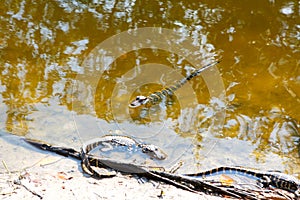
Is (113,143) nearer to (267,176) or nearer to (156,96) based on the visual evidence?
(156,96)

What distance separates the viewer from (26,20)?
22.9 ft

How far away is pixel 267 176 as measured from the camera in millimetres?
4090

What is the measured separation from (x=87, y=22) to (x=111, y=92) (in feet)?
7.67

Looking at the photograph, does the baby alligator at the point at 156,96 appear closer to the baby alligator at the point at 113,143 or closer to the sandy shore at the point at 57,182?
the baby alligator at the point at 113,143

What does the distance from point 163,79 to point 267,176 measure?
2279 millimetres

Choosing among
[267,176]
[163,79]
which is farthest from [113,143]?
[267,176]

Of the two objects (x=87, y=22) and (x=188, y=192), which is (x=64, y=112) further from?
(x=87, y=22)

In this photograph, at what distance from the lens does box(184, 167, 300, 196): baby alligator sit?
4.00 meters

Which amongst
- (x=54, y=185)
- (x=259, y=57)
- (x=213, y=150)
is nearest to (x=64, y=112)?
(x=54, y=185)

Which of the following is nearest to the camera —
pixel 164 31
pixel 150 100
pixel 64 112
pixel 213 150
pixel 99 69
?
pixel 213 150

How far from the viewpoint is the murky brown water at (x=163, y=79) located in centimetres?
457

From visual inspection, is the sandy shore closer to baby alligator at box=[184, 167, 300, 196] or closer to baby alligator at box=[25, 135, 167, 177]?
baby alligator at box=[25, 135, 167, 177]

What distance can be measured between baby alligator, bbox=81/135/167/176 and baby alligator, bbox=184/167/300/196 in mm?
554

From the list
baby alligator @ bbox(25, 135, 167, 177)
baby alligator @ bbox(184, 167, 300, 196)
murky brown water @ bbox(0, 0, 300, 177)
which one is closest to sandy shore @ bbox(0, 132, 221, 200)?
baby alligator @ bbox(25, 135, 167, 177)
